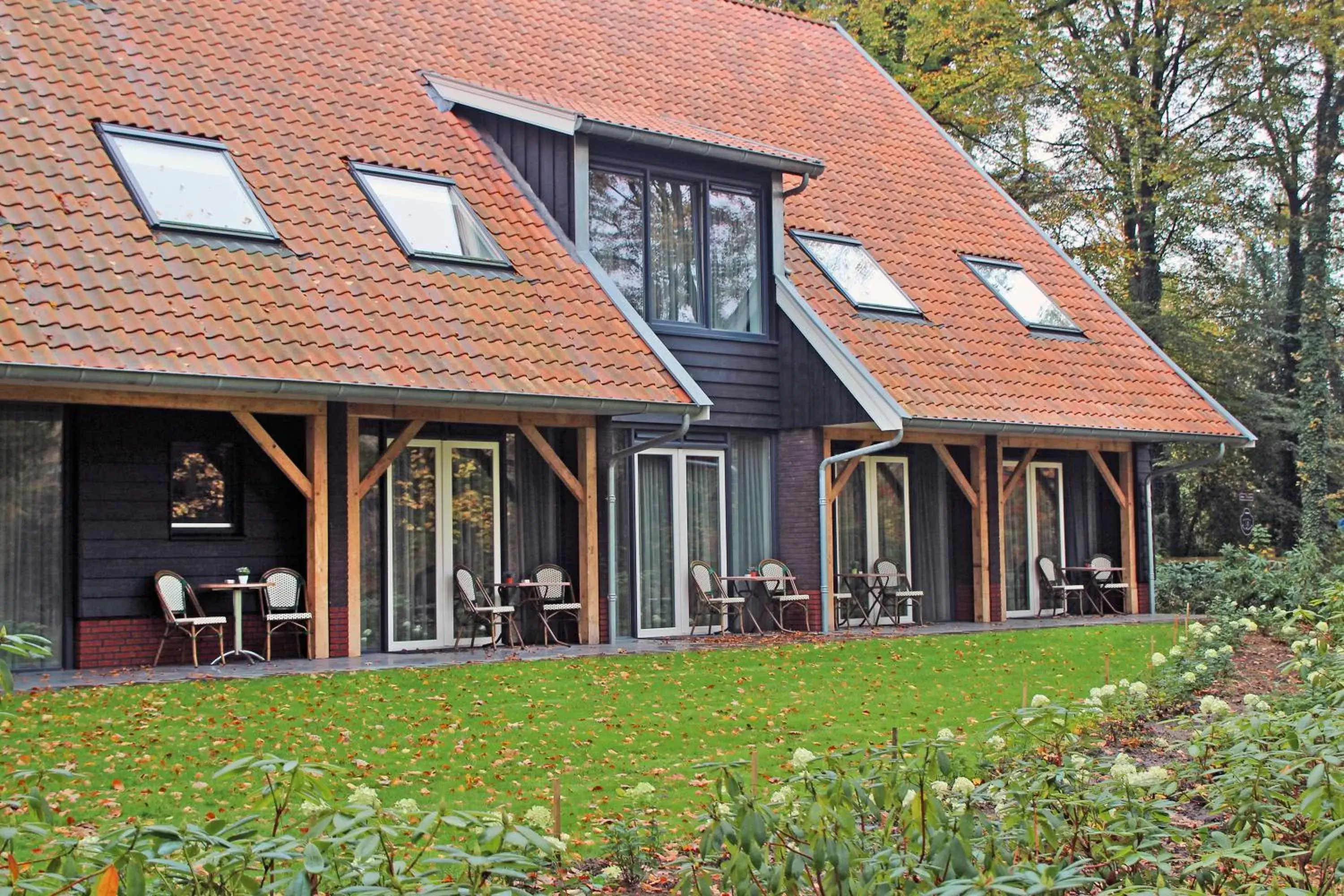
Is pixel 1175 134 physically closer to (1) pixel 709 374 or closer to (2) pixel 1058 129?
(2) pixel 1058 129

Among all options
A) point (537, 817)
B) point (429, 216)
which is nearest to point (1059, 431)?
point (429, 216)

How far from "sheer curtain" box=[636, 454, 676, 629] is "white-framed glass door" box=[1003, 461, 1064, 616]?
5023 mm

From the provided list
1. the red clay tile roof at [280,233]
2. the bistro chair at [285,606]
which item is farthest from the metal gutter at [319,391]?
the bistro chair at [285,606]

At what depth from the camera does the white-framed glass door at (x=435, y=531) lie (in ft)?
47.0

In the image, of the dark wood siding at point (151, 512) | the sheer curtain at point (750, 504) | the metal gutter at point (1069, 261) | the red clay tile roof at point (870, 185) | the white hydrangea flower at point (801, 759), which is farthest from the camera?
the metal gutter at point (1069, 261)

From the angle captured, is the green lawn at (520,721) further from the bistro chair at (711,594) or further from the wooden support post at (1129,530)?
the wooden support post at (1129,530)

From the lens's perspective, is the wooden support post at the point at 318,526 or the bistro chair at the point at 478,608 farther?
the bistro chair at the point at 478,608

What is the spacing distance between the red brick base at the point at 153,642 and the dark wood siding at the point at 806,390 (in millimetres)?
5687

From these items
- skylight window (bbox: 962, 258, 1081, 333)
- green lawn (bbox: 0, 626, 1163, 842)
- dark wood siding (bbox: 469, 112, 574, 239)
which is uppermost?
dark wood siding (bbox: 469, 112, 574, 239)

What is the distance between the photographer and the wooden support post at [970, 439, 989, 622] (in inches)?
711

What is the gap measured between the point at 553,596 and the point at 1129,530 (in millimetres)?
8605

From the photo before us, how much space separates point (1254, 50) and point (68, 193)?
24.8 meters

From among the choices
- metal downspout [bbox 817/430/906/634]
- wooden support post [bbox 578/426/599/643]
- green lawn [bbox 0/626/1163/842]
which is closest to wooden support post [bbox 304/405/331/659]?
green lawn [bbox 0/626/1163/842]

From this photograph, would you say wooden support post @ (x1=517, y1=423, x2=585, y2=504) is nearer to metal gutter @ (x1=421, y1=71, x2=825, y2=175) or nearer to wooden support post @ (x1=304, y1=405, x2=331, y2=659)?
wooden support post @ (x1=304, y1=405, x2=331, y2=659)
